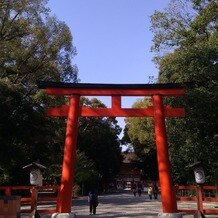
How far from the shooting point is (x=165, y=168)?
14.6 meters

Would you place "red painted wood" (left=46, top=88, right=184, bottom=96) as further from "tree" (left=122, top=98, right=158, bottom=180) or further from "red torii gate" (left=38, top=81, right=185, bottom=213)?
"tree" (left=122, top=98, right=158, bottom=180)

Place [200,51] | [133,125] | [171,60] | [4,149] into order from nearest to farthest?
[200,51]
[171,60]
[4,149]
[133,125]

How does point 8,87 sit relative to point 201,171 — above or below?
above

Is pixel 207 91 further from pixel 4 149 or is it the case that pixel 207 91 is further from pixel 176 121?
pixel 4 149

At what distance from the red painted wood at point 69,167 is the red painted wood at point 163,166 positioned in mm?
3529

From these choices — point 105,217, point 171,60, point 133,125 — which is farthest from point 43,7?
point 133,125

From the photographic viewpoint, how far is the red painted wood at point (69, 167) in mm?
14297

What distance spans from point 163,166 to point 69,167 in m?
3.83

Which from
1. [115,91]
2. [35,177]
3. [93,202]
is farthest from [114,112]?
[93,202]

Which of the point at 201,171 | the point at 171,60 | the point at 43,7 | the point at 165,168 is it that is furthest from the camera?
the point at 43,7

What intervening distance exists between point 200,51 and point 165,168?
17.4 ft

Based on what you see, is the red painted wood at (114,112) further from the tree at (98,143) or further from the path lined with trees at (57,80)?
the tree at (98,143)

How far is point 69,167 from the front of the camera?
14648mm

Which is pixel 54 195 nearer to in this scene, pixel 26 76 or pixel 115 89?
pixel 26 76
